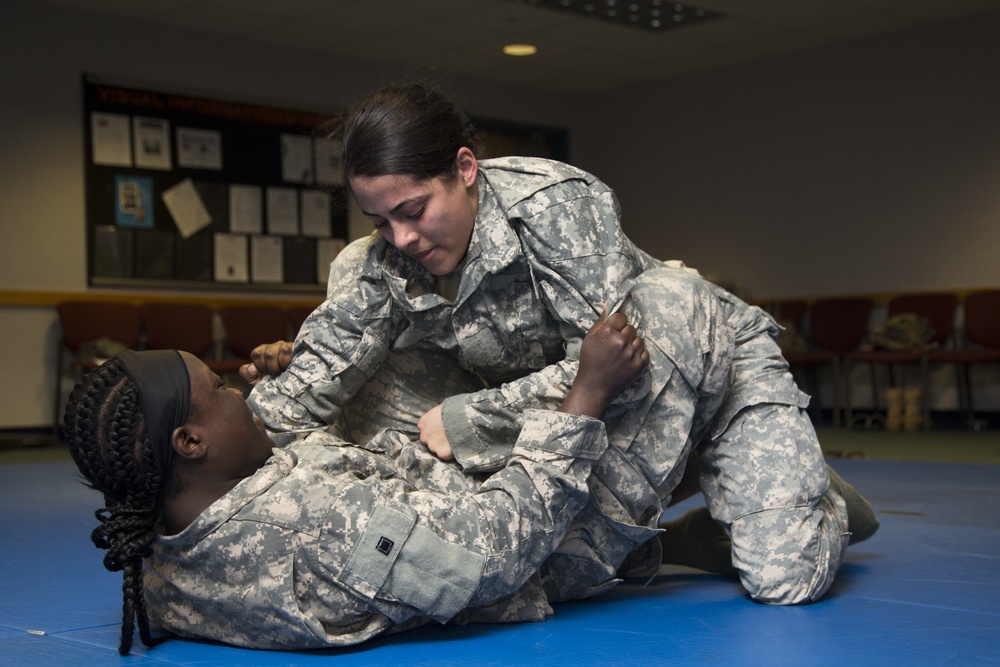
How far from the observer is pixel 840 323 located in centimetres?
807

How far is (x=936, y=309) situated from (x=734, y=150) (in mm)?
2425

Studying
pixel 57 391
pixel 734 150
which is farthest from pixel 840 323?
pixel 57 391

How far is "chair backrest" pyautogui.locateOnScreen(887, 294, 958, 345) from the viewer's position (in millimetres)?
7484

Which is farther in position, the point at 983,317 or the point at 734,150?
the point at 734,150

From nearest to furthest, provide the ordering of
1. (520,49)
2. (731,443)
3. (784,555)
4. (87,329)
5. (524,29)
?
(784,555) < (731,443) < (87,329) < (524,29) < (520,49)

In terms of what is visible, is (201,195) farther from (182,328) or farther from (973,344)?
(973,344)

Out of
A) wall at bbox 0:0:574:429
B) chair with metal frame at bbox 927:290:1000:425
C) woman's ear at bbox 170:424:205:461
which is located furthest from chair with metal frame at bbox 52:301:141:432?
woman's ear at bbox 170:424:205:461

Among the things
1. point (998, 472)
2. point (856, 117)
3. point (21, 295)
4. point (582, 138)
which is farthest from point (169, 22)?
point (998, 472)

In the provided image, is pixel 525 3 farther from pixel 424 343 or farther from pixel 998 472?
pixel 424 343

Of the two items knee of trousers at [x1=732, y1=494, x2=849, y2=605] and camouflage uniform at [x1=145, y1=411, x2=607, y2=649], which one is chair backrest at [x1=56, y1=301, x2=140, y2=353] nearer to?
camouflage uniform at [x1=145, y1=411, x2=607, y2=649]

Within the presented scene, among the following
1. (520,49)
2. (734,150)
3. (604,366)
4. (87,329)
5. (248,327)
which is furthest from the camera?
(734,150)

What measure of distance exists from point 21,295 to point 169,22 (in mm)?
2217

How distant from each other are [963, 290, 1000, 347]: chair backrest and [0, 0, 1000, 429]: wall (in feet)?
1.21

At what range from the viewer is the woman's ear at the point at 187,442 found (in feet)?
5.42
